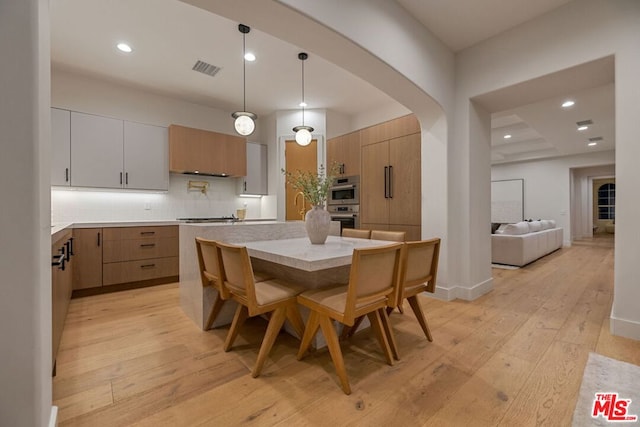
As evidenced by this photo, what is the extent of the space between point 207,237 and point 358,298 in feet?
4.68

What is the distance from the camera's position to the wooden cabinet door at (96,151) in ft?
11.6

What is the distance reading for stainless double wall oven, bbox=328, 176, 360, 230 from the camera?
14.1ft

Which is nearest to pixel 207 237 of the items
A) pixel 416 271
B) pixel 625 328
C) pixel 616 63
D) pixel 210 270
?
pixel 210 270

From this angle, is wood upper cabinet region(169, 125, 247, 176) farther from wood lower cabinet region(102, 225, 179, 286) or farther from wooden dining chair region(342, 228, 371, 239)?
wooden dining chair region(342, 228, 371, 239)

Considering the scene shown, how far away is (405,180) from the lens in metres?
3.58

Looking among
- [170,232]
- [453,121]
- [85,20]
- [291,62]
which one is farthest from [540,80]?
[170,232]

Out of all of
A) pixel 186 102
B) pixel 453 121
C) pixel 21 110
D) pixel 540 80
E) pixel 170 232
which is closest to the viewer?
pixel 21 110

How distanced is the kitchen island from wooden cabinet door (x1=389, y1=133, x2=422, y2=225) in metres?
1.53

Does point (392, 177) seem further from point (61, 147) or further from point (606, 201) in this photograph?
point (606, 201)

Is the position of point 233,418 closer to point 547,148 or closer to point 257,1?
point 257,1

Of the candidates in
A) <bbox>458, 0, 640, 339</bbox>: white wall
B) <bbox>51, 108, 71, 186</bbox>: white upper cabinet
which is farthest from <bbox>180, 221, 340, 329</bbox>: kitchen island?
<bbox>458, 0, 640, 339</bbox>: white wall

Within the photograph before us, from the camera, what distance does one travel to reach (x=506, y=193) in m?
9.38

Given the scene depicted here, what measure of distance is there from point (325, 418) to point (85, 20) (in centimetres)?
388

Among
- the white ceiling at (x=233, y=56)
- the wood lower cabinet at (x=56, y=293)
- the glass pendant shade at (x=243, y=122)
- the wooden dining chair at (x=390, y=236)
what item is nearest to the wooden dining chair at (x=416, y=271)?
the wooden dining chair at (x=390, y=236)
